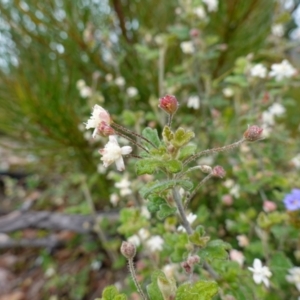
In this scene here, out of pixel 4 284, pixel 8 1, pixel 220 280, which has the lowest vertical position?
pixel 220 280

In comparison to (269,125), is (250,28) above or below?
above

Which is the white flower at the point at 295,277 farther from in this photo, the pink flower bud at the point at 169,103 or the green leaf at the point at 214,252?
the pink flower bud at the point at 169,103

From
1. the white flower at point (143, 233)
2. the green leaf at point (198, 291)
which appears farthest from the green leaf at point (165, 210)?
the white flower at point (143, 233)

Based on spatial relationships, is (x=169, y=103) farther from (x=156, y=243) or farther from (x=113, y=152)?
(x=156, y=243)

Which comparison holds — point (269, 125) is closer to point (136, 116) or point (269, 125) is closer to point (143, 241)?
point (136, 116)

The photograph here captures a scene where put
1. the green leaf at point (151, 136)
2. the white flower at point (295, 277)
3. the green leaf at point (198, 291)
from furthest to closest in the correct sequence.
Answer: the white flower at point (295, 277)
the green leaf at point (151, 136)
the green leaf at point (198, 291)

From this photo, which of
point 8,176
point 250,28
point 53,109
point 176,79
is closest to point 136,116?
point 176,79
